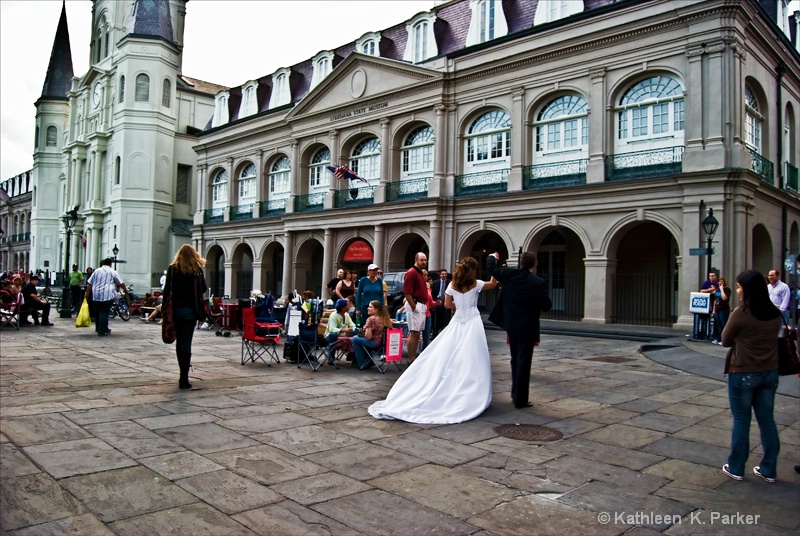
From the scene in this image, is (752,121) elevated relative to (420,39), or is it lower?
lower

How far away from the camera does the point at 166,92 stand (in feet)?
141

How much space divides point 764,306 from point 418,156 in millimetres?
23969

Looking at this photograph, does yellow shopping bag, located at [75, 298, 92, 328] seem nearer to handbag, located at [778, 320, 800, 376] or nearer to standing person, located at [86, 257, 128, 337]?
standing person, located at [86, 257, 128, 337]

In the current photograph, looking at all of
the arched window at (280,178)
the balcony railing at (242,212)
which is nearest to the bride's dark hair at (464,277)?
the arched window at (280,178)

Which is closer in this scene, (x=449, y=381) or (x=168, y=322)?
(x=449, y=381)

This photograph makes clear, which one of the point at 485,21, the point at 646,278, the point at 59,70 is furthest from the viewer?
the point at 59,70

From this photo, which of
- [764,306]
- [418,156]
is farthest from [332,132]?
[764,306]

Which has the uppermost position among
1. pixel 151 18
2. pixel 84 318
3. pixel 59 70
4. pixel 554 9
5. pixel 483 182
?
pixel 59 70

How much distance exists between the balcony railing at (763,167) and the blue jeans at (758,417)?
1740 centimetres

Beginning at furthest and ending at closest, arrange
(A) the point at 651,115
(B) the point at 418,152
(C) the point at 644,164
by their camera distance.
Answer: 1. (B) the point at 418,152
2. (A) the point at 651,115
3. (C) the point at 644,164

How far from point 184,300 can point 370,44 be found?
24657mm

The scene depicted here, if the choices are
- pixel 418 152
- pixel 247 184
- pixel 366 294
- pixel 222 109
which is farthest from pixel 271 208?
pixel 366 294

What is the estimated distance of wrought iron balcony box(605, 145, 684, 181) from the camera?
20172 mm

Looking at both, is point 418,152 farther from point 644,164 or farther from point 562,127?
point 644,164
